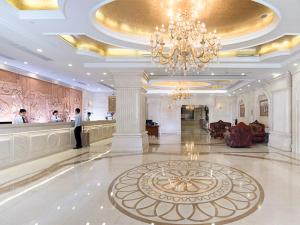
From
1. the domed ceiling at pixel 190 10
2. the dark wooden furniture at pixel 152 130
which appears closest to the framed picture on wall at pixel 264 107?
the dark wooden furniture at pixel 152 130

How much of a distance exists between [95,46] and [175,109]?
34.8 ft

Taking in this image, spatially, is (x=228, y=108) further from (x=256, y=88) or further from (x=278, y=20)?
(x=278, y=20)

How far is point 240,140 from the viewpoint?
901 centimetres

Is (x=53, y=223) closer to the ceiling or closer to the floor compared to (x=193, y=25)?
closer to the floor

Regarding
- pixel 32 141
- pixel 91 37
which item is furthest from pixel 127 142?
pixel 91 37

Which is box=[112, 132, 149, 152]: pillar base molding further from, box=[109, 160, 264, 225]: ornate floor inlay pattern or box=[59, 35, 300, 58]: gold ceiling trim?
box=[59, 35, 300, 58]: gold ceiling trim

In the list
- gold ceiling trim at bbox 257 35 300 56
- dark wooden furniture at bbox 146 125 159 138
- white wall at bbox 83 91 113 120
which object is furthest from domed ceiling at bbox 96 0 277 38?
white wall at bbox 83 91 113 120

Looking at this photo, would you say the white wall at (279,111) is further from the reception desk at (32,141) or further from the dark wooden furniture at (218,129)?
the reception desk at (32,141)

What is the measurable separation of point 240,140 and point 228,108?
7583 mm

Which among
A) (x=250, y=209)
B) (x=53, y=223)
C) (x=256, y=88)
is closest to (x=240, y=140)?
(x=256, y=88)

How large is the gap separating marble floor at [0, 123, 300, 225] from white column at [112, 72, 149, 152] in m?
1.86

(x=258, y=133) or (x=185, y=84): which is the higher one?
(x=185, y=84)

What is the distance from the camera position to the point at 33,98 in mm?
9039

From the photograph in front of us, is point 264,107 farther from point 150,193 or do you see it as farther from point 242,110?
point 150,193
